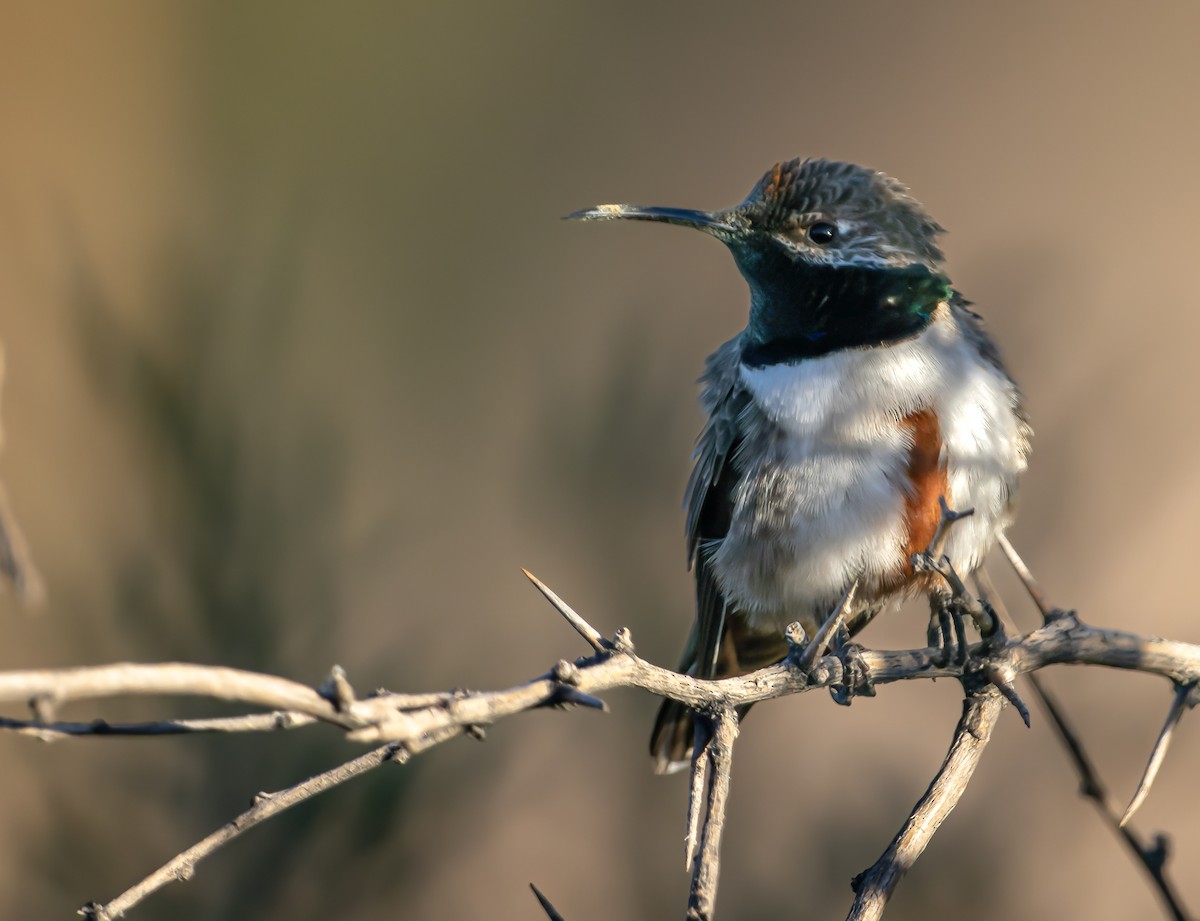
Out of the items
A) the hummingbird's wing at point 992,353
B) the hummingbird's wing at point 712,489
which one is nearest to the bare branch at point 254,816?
the hummingbird's wing at point 712,489

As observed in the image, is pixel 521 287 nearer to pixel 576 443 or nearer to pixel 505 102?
pixel 505 102

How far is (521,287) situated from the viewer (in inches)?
136

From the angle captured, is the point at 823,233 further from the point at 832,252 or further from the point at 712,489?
the point at 712,489

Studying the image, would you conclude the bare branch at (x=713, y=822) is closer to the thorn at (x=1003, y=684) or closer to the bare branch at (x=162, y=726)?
the thorn at (x=1003, y=684)

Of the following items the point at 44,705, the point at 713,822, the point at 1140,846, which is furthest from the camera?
the point at 713,822

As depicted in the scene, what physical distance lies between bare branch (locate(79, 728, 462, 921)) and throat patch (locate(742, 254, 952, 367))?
1.27m

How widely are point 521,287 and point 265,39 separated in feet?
3.77

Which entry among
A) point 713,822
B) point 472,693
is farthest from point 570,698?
point 713,822

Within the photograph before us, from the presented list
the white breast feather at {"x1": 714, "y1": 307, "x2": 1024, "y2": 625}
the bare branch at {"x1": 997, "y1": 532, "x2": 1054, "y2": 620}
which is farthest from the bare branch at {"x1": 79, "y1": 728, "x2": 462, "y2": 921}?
the white breast feather at {"x1": 714, "y1": 307, "x2": 1024, "y2": 625}

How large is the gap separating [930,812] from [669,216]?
3.36 ft

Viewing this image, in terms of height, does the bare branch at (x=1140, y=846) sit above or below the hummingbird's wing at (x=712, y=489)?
above

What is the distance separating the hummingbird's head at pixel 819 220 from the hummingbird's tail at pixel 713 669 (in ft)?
2.26

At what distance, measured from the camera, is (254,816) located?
2.65 ft

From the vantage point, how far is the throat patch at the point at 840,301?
1893 mm
